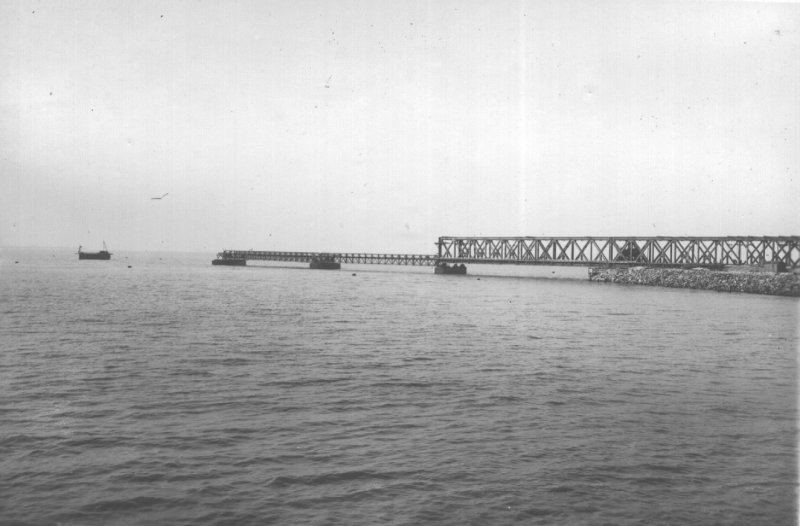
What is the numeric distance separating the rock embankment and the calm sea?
143 feet

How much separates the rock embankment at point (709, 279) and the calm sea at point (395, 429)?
43530mm

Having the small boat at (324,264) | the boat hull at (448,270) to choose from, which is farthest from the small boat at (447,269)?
the small boat at (324,264)

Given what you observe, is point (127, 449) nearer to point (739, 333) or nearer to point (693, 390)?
point (693, 390)

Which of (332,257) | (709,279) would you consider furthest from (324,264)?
(709,279)

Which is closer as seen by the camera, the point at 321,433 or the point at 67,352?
the point at 321,433

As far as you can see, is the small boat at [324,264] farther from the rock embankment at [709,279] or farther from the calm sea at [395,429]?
the calm sea at [395,429]

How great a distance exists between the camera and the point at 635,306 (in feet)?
170

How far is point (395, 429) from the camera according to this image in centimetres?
1456

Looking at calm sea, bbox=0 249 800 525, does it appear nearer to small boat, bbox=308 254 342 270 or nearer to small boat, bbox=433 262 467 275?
small boat, bbox=433 262 467 275

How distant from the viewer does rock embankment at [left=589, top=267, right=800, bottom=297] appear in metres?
68.9

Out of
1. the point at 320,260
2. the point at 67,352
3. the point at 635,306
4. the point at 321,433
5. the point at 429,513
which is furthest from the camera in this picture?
the point at 320,260

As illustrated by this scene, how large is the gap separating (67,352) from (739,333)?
32783 mm

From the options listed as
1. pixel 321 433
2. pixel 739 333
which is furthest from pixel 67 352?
pixel 739 333

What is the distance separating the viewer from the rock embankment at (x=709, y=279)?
6888cm
